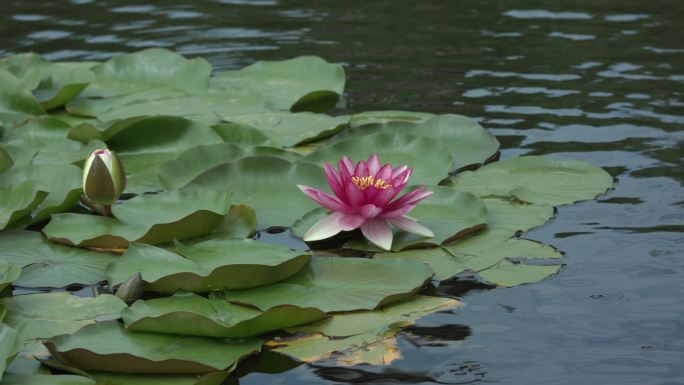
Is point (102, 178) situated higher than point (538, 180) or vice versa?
point (102, 178)

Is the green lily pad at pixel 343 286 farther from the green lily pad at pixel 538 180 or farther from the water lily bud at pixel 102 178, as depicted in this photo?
the green lily pad at pixel 538 180

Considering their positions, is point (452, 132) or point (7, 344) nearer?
point (7, 344)

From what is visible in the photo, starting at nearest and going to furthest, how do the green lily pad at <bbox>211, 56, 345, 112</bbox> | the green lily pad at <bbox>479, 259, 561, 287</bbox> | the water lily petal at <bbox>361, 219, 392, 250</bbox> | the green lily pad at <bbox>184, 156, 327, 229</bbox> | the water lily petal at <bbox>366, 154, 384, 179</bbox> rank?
the green lily pad at <bbox>479, 259, 561, 287</bbox>
the water lily petal at <bbox>361, 219, 392, 250</bbox>
the water lily petal at <bbox>366, 154, 384, 179</bbox>
the green lily pad at <bbox>184, 156, 327, 229</bbox>
the green lily pad at <bbox>211, 56, 345, 112</bbox>

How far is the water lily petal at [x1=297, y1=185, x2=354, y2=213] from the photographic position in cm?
314

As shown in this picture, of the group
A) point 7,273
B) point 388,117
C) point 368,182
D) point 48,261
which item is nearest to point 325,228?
point 368,182

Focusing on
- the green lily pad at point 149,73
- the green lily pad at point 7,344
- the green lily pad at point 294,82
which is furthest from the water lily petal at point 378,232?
the green lily pad at point 149,73

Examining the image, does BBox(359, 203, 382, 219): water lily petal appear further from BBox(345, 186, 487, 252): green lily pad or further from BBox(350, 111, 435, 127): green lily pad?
BBox(350, 111, 435, 127): green lily pad

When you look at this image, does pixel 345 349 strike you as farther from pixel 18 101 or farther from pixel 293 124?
pixel 18 101

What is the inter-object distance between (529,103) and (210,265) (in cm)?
225

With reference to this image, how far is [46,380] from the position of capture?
232 centimetres

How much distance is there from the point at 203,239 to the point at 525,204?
108 centimetres

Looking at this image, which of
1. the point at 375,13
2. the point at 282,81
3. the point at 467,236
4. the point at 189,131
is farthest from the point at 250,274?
the point at 375,13

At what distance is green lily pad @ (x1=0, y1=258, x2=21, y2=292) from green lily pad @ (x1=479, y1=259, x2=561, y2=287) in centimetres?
128

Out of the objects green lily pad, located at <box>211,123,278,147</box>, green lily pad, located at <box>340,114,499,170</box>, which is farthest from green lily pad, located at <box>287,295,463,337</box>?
green lily pad, located at <box>211,123,278,147</box>
